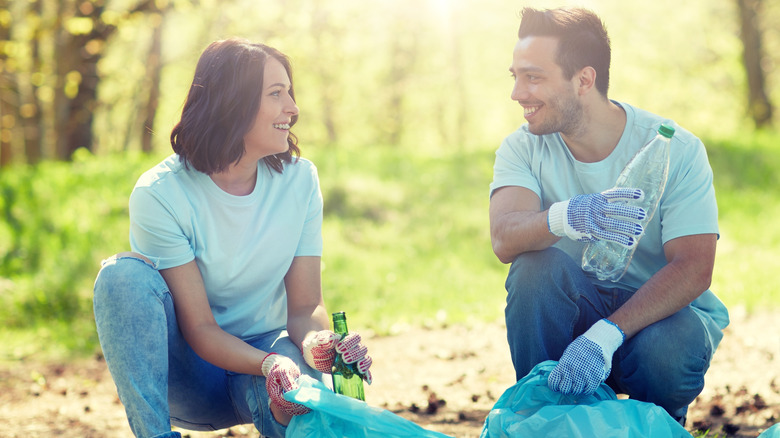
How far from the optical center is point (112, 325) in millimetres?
2453

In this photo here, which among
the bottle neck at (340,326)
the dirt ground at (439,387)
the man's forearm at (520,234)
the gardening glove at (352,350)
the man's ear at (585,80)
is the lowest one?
the dirt ground at (439,387)

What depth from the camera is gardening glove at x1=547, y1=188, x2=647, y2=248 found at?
7.96 feet

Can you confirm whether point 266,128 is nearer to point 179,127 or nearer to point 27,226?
point 179,127

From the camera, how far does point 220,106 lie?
2674 mm

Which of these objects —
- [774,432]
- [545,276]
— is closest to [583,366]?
[545,276]

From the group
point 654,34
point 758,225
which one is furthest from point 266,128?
point 654,34

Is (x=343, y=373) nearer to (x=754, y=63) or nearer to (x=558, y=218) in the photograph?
(x=558, y=218)

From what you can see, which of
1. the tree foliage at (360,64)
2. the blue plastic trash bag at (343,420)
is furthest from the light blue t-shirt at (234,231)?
the tree foliage at (360,64)

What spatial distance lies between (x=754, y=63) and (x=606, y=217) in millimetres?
12273

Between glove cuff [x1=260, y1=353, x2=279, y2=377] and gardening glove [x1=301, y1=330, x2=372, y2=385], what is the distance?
127 millimetres

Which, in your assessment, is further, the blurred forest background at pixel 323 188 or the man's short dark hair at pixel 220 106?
the blurred forest background at pixel 323 188

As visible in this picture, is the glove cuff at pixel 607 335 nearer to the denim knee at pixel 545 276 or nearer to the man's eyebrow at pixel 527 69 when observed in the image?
the denim knee at pixel 545 276

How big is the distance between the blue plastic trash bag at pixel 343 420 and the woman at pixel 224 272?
0.22 feet

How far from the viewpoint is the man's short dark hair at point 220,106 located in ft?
8.78
